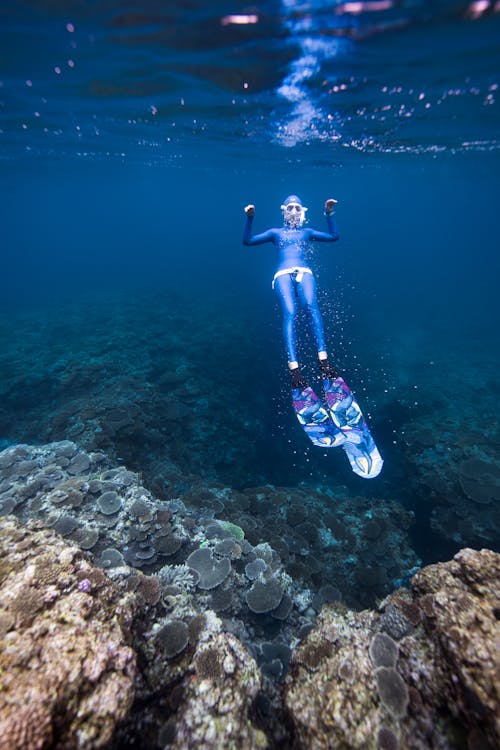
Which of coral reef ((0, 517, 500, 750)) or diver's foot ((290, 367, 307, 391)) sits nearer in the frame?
coral reef ((0, 517, 500, 750))

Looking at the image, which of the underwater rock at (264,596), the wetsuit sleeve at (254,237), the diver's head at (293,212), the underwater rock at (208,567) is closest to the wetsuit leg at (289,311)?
the wetsuit sleeve at (254,237)

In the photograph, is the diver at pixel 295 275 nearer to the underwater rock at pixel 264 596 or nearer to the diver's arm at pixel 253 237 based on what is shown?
the diver's arm at pixel 253 237

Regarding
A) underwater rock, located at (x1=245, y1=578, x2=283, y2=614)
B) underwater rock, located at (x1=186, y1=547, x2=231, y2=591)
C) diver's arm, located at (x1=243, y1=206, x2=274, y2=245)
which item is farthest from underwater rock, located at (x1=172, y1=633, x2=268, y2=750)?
diver's arm, located at (x1=243, y1=206, x2=274, y2=245)

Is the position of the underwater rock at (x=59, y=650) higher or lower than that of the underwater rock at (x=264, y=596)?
higher

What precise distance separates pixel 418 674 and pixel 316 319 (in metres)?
6.06

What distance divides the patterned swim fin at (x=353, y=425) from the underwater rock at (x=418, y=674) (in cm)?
345

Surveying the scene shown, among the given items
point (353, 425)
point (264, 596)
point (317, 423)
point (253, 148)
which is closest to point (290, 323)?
point (317, 423)

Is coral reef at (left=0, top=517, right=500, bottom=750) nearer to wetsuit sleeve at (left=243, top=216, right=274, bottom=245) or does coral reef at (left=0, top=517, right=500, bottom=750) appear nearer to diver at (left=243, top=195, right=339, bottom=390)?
diver at (left=243, top=195, right=339, bottom=390)

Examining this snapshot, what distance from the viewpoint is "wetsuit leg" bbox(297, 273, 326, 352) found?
23.7 ft

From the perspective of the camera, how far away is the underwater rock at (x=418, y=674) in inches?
89.1

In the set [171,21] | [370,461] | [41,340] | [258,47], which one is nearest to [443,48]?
[258,47]

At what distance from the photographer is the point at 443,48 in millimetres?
8508

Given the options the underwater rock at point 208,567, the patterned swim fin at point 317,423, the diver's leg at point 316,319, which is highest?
the diver's leg at point 316,319

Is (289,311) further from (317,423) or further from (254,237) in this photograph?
(317,423)
